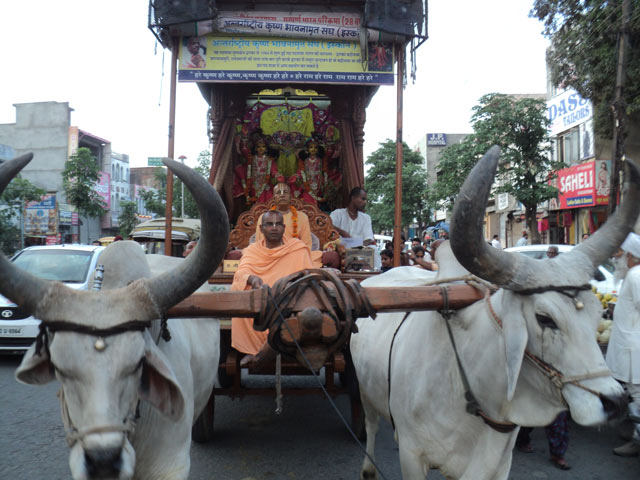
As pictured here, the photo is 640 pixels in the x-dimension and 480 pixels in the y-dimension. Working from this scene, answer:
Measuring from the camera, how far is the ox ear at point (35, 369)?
1.91m

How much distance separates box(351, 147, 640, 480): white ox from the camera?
6.07 ft

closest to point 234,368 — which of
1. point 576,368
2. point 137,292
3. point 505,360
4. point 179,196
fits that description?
point 137,292

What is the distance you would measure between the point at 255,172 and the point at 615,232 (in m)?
5.58

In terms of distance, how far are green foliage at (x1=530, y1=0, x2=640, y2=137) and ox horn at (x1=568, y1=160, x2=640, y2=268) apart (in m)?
12.2

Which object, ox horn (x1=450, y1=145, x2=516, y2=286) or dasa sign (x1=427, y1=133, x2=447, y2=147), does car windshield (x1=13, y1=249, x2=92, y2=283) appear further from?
dasa sign (x1=427, y1=133, x2=447, y2=147)

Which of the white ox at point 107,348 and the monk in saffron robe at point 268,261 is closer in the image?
the white ox at point 107,348

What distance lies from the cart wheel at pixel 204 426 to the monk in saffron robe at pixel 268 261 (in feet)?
2.55

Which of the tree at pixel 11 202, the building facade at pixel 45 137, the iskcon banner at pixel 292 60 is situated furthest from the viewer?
the building facade at pixel 45 137

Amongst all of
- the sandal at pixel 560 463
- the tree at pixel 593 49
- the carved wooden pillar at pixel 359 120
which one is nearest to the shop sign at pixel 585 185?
the tree at pixel 593 49

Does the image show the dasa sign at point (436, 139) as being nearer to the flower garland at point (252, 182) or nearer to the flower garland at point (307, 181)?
the flower garland at point (307, 181)

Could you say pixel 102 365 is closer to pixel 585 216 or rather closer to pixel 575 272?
pixel 575 272

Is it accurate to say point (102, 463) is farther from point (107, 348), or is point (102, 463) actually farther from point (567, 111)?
point (567, 111)

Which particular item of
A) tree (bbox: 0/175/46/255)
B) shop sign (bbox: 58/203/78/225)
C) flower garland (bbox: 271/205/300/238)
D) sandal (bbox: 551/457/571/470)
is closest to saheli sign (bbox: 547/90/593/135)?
flower garland (bbox: 271/205/300/238)

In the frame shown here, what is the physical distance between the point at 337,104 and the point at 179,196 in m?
32.1
